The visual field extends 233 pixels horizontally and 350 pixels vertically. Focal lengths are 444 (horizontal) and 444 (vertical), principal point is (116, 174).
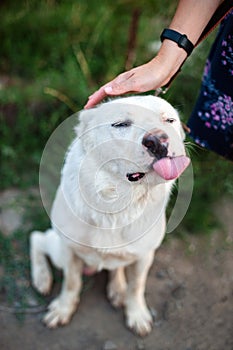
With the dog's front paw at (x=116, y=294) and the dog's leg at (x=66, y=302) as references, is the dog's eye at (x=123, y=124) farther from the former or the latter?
the dog's front paw at (x=116, y=294)

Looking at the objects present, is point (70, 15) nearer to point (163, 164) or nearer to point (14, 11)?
point (14, 11)

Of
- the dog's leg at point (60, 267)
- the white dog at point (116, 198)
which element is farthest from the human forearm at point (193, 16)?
the dog's leg at point (60, 267)

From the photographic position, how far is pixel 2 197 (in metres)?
3.23

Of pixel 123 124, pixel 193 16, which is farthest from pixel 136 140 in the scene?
pixel 193 16

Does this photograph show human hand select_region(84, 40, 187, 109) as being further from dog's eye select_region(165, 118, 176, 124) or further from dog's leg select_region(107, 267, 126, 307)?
dog's leg select_region(107, 267, 126, 307)

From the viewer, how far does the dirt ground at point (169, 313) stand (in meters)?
2.54

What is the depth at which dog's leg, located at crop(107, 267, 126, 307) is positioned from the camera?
8.82 ft

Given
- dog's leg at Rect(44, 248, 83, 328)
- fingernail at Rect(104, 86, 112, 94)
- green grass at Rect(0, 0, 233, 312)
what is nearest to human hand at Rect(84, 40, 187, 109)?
fingernail at Rect(104, 86, 112, 94)

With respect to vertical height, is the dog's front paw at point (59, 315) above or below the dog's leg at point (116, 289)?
below

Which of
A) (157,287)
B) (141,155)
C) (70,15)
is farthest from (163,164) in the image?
(70,15)

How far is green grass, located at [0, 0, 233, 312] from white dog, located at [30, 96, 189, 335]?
0.48 m

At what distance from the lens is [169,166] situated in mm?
1551

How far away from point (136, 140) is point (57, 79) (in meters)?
2.24

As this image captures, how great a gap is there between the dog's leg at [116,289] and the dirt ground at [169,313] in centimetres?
5
